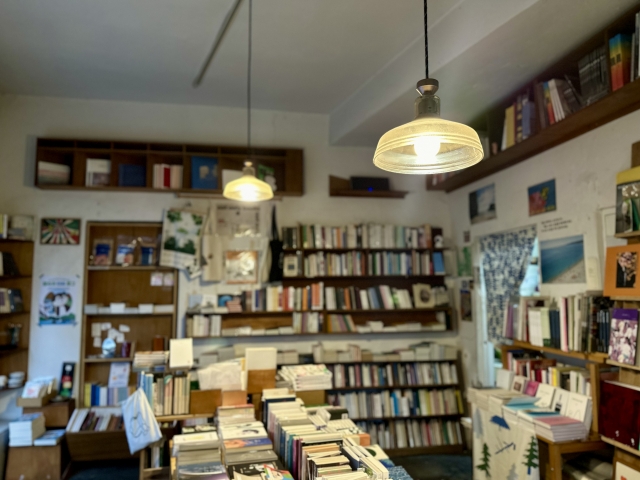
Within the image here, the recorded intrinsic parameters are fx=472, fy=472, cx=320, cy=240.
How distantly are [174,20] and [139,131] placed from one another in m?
1.94

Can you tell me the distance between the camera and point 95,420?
4.58 metres

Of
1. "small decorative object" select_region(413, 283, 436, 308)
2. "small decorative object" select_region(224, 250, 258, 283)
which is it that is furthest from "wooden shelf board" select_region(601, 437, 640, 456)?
"small decorative object" select_region(224, 250, 258, 283)

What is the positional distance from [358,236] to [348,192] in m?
0.53

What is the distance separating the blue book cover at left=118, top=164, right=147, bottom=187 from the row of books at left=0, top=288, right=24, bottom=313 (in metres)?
1.45

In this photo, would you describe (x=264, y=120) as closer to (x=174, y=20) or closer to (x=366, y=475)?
(x=174, y=20)

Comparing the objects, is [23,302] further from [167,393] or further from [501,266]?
[501,266]

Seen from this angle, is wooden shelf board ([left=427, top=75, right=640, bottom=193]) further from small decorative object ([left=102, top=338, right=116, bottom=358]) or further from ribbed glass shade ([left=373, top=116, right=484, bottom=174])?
small decorative object ([left=102, top=338, right=116, bottom=358])

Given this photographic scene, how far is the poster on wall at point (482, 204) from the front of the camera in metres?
4.64

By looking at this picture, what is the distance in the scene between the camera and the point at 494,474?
3.43 meters

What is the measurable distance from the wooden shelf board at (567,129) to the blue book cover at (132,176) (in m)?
3.28

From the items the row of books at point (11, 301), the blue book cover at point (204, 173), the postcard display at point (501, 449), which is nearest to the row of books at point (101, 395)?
the row of books at point (11, 301)

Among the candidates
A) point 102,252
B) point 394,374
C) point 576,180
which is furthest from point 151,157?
point 576,180

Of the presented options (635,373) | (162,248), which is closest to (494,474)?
(635,373)

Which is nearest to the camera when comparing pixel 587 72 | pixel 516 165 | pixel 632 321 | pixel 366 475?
pixel 366 475
